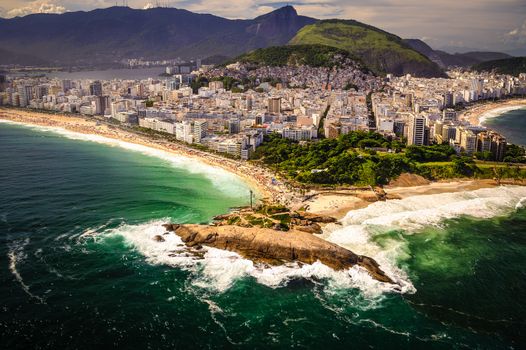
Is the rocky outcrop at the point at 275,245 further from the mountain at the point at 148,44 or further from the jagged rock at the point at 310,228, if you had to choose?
the mountain at the point at 148,44

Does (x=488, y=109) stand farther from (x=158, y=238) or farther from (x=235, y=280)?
(x=235, y=280)

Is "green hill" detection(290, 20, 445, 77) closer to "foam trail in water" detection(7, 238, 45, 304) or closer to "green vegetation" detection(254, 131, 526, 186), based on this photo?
"green vegetation" detection(254, 131, 526, 186)

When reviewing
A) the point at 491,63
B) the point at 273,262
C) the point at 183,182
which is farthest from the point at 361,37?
the point at 273,262

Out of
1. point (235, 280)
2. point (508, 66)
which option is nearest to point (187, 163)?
point (235, 280)

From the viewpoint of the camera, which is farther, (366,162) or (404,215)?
(366,162)

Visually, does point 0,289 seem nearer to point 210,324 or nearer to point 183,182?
point 210,324

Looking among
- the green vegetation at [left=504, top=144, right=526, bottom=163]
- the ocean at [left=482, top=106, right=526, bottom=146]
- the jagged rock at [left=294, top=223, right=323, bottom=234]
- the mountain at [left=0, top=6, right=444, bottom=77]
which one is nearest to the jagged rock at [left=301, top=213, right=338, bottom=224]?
the jagged rock at [left=294, top=223, right=323, bottom=234]

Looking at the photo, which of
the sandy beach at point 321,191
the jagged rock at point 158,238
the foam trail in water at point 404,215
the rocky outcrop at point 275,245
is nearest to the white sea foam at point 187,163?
the sandy beach at point 321,191

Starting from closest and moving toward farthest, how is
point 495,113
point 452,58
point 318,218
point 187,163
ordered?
1. point 318,218
2. point 187,163
3. point 495,113
4. point 452,58
